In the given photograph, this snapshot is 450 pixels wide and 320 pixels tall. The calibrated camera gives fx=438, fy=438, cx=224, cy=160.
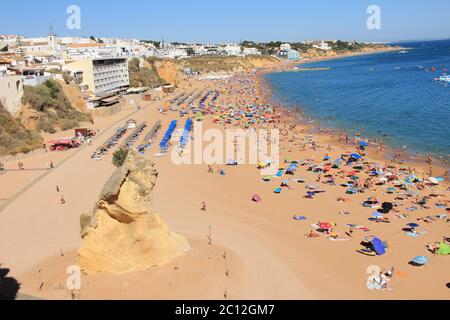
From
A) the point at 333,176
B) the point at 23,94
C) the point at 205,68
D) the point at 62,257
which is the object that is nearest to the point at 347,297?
the point at 62,257

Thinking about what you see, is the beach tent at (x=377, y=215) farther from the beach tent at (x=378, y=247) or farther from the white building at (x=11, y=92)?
the white building at (x=11, y=92)

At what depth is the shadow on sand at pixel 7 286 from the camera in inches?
470

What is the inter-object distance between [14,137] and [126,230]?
2020cm

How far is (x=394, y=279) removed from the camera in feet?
43.3

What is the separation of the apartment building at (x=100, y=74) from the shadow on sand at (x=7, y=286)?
41513mm

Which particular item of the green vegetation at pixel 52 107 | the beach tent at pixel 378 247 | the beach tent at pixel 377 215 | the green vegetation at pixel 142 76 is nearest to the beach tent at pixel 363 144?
the beach tent at pixel 377 215

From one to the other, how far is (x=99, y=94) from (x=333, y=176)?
3862cm

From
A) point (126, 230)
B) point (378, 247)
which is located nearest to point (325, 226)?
point (378, 247)

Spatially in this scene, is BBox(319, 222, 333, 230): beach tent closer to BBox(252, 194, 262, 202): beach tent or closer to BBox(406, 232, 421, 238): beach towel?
BBox(406, 232, 421, 238): beach towel

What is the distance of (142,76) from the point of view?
2822 inches

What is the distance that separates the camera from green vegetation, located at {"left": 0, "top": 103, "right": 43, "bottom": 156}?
27.5 meters

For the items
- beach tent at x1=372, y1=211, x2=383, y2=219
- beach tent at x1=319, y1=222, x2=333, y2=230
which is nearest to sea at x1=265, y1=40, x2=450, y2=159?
beach tent at x1=372, y1=211, x2=383, y2=219

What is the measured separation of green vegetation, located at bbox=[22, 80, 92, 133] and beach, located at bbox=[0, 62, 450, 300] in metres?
7.95

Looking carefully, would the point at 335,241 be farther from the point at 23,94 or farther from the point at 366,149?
the point at 23,94
